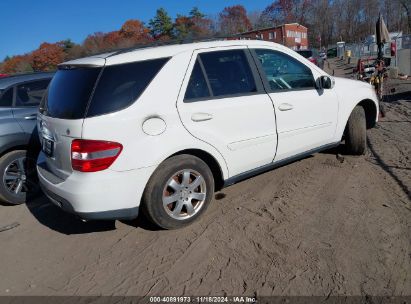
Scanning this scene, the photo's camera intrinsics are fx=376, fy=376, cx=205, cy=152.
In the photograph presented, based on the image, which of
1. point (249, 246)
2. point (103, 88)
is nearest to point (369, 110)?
point (249, 246)

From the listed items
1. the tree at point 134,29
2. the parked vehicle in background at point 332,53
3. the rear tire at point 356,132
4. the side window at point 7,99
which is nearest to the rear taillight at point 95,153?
the side window at point 7,99

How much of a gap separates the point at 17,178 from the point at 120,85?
260cm

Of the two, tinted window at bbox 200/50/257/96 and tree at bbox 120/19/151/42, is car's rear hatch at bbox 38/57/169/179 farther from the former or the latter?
tree at bbox 120/19/151/42

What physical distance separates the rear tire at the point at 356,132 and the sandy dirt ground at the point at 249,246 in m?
0.51

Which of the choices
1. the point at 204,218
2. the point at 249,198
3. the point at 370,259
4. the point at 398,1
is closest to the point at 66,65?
the point at 204,218

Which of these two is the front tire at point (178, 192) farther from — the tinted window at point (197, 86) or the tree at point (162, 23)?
the tree at point (162, 23)

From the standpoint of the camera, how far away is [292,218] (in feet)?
12.6

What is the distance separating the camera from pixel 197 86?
12.2ft

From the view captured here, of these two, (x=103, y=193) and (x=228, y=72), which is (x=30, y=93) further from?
(x=228, y=72)

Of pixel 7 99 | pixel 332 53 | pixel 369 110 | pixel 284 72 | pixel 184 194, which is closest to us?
pixel 184 194

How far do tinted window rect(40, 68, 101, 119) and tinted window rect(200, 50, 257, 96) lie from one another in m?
1.14

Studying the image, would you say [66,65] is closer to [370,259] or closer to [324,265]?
[324,265]

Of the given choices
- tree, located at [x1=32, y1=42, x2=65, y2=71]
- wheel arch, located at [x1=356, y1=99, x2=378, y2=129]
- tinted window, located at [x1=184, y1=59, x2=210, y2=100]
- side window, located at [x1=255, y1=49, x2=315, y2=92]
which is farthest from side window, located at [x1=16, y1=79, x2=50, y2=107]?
tree, located at [x1=32, y1=42, x2=65, y2=71]

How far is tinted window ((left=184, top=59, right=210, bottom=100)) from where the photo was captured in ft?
12.0
